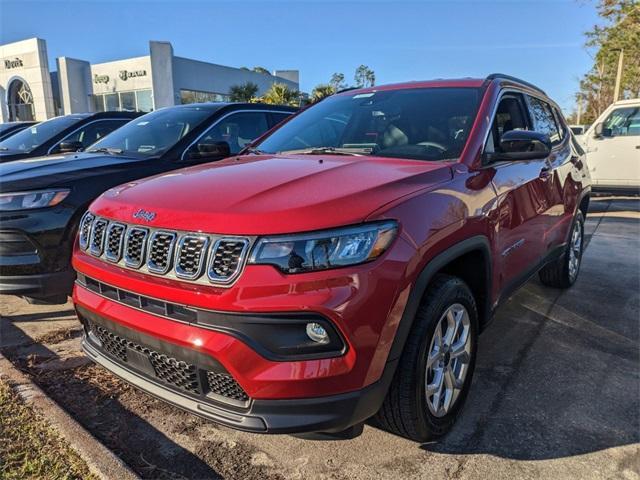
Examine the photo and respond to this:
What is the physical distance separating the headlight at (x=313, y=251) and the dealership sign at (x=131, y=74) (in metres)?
32.1

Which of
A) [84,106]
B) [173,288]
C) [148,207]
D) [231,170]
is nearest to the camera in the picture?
[173,288]

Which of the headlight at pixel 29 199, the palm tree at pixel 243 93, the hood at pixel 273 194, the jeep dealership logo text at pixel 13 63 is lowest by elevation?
the headlight at pixel 29 199

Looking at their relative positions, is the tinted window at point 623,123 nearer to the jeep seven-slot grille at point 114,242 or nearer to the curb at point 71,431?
the jeep seven-slot grille at point 114,242

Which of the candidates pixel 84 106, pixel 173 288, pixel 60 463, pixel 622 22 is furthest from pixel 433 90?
pixel 84 106

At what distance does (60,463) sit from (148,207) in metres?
1.24

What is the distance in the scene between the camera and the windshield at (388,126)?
9.73 ft

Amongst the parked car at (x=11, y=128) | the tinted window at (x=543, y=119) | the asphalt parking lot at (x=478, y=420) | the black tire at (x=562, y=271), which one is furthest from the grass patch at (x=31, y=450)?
the parked car at (x=11, y=128)

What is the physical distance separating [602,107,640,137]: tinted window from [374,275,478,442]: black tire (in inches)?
376

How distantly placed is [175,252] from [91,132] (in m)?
6.13

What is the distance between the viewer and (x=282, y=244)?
189cm

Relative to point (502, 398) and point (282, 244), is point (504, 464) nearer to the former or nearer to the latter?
point (502, 398)

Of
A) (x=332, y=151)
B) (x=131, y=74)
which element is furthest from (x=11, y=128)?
(x=131, y=74)

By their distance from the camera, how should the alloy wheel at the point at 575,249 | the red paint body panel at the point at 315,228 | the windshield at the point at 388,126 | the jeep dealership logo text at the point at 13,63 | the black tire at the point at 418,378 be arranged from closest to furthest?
the red paint body panel at the point at 315,228
the black tire at the point at 418,378
the windshield at the point at 388,126
the alloy wheel at the point at 575,249
the jeep dealership logo text at the point at 13,63

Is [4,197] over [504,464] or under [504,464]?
over
